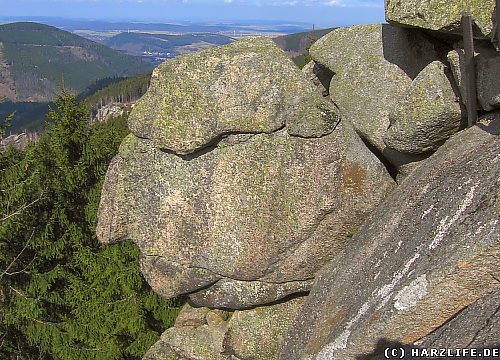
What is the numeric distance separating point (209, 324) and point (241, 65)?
6.47 metres

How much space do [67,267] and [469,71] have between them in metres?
17.1

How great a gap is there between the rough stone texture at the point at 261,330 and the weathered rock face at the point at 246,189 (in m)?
0.52

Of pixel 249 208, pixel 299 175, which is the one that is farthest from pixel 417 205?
pixel 249 208

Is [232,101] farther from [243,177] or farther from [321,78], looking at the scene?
[321,78]

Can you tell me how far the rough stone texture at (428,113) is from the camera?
9688 mm

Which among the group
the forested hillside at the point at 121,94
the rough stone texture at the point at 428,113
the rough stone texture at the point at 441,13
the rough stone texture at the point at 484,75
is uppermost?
the rough stone texture at the point at 441,13

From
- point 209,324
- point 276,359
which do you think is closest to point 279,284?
point 276,359

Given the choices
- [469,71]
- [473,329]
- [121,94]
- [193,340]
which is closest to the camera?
[473,329]

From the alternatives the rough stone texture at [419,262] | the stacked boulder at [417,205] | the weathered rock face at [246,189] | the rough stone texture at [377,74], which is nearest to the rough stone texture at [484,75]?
the stacked boulder at [417,205]

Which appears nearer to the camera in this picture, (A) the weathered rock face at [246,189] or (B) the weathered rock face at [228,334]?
(A) the weathered rock face at [246,189]

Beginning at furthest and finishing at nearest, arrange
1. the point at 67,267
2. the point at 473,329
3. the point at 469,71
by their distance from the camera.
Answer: the point at 67,267
the point at 469,71
the point at 473,329

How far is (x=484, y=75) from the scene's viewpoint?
932 centimetres

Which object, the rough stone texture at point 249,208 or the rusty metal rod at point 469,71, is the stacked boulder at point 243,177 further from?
the rusty metal rod at point 469,71

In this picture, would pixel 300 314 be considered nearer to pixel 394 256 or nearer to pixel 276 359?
pixel 276 359
